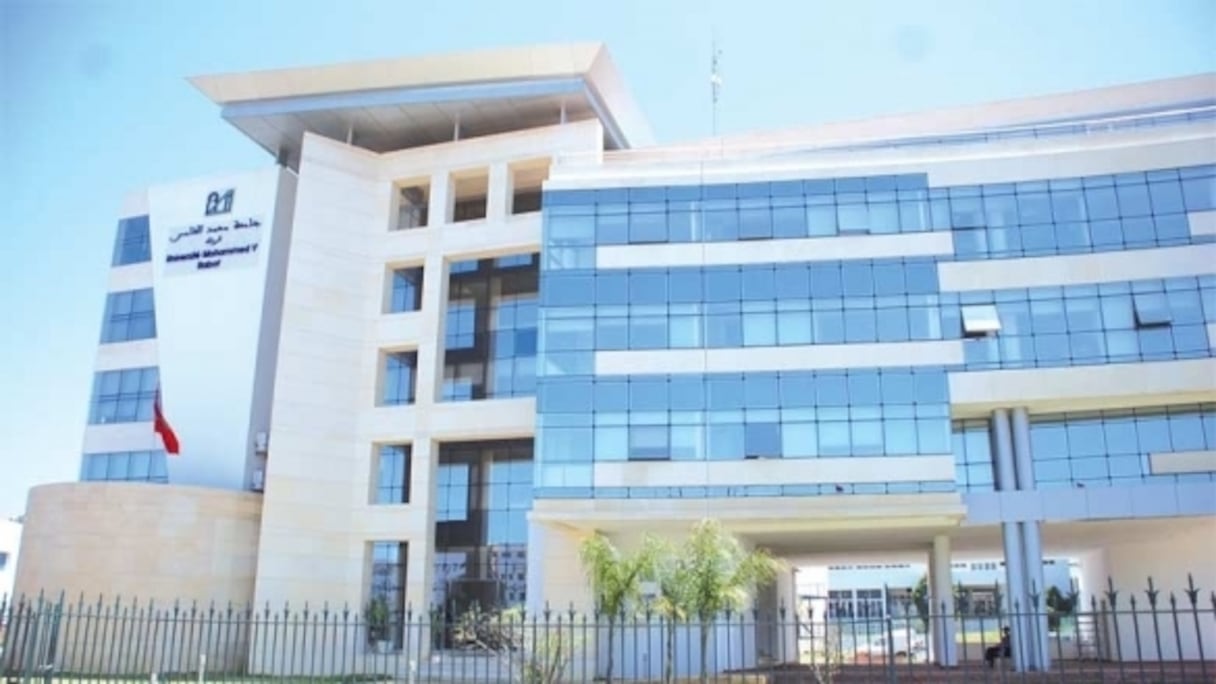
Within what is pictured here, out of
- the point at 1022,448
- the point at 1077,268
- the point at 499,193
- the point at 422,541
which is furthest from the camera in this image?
the point at 499,193

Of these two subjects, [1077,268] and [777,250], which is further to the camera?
[777,250]

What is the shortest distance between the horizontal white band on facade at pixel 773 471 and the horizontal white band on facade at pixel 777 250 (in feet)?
20.4

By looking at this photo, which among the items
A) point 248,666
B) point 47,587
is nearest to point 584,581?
point 248,666

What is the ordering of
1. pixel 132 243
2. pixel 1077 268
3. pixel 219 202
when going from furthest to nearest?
pixel 132 243 < pixel 219 202 < pixel 1077 268

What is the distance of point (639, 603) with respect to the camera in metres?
22.0

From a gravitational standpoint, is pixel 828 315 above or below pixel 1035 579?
above

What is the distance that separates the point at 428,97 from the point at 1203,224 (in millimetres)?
25499

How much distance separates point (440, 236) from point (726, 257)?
36.8ft

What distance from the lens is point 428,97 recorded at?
123 feet

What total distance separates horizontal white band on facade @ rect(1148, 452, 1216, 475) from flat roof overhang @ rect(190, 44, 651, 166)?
2177 cm

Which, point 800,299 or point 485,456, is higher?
point 800,299

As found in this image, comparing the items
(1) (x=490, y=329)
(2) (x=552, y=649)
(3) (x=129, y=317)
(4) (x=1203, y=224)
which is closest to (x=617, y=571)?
(2) (x=552, y=649)

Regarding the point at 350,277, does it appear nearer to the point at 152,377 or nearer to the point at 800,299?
the point at 152,377

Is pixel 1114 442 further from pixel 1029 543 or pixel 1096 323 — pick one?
pixel 1029 543
